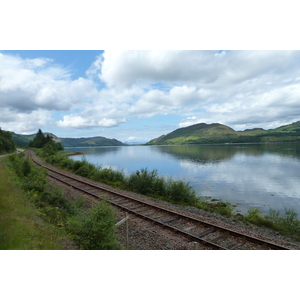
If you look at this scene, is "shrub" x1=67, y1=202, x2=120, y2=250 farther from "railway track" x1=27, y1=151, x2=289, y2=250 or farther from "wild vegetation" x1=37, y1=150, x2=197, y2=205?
"wild vegetation" x1=37, y1=150, x2=197, y2=205

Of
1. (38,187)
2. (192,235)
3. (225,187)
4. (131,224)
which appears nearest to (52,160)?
(38,187)

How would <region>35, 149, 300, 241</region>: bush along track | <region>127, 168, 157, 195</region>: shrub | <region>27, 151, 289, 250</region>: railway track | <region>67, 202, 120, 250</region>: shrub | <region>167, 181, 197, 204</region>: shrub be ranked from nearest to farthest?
<region>67, 202, 120, 250</region>: shrub, <region>27, 151, 289, 250</region>: railway track, <region>35, 149, 300, 241</region>: bush along track, <region>167, 181, 197, 204</region>: shrub, <region>127, 168, 157, 195</region>: shrub

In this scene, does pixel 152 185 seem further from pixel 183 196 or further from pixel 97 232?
pixel 97 232

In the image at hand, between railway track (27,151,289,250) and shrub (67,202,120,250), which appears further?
railway track (27,151,289,250)

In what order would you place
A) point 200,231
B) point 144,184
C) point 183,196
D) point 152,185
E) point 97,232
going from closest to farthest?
point 97,232 → point 200,231 → point 183,196 → point 152,185 → point 144,184

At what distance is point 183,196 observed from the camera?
14.7 metres

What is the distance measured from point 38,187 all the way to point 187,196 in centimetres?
1025

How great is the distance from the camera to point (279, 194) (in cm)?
1830

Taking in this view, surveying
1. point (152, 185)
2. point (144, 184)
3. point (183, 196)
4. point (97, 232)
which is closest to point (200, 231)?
point (97, 232)

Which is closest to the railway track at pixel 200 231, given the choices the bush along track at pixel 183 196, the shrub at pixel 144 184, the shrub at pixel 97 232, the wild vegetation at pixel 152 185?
the bush along track at pixel 183 196

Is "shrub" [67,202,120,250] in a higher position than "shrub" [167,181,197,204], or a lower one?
higher

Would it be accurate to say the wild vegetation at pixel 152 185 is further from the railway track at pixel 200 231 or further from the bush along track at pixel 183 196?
the railway track at pixel 200 231

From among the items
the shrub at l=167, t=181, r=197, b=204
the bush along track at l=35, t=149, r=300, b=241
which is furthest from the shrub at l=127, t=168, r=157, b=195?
the shrub at l=167, t=181, r=197, b=204

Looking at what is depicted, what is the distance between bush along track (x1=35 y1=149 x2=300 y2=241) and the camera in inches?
411
